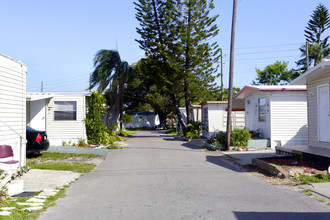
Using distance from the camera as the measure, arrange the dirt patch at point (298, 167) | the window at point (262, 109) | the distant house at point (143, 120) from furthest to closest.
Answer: the distant house at point (143, 120) → the window at point (262, 109) → the dirt patch at point (298, 167)

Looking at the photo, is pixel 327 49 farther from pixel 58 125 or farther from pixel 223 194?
pixel 223 194

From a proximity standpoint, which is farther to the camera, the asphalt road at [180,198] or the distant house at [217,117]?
the distant house at [217,117]

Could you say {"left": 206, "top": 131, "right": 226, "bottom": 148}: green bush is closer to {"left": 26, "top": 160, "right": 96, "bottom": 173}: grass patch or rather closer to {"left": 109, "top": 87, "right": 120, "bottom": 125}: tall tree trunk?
{"left": 26, "top": 160, "right": 96, "bottom": 173}: grass patch

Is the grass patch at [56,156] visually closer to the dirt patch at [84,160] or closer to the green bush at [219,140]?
the dirt patch at [84,160]

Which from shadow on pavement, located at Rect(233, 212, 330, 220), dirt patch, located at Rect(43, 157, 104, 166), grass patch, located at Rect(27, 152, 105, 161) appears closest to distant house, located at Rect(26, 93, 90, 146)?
grass patch, located at Rect(27, 152, 105, 161)

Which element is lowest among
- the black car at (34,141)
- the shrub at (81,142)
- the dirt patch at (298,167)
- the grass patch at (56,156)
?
the grass patch at (56,156)

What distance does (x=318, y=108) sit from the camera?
38.4 ft

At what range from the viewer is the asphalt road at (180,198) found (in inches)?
219

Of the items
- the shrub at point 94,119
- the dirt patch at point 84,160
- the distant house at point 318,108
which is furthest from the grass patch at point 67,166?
the distant house at point 318,108

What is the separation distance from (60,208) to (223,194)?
11.2 ft

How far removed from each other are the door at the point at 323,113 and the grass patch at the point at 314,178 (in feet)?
9.70

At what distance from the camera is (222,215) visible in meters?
5.47

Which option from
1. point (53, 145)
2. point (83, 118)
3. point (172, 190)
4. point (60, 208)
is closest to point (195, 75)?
point (83, 118)

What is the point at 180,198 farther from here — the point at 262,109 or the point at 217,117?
the point at 217,117
